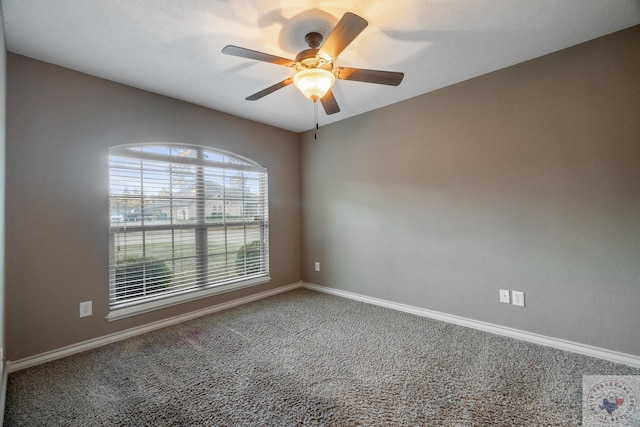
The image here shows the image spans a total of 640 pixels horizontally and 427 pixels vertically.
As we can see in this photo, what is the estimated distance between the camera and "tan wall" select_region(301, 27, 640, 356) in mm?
2029

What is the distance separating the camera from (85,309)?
2373mm

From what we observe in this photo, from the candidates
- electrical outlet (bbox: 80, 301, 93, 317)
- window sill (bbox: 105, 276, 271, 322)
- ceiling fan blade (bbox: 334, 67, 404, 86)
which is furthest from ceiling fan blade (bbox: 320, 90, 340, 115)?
electrical outlet (bbox: 80, 301, 93, 317)

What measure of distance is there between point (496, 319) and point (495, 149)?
1549 millimetres

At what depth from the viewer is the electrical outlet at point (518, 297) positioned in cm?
242

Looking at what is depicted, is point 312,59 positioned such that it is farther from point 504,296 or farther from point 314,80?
point 504,296

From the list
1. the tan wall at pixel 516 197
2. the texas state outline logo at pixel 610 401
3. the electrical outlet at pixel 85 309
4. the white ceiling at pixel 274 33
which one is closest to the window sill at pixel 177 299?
the electrical outlet at pixel 85 309

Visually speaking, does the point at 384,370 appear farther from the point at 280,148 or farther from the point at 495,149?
the point at 280,148

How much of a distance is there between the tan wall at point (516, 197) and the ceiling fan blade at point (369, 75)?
4.00ft

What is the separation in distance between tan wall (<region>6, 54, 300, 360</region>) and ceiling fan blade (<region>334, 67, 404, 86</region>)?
1.98m

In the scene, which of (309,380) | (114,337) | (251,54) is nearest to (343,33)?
(251,54)

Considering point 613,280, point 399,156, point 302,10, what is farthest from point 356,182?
point 613,280

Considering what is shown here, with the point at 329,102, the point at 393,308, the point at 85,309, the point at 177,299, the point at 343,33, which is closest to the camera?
the point at 343,33

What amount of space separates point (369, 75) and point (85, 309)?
2947 millimetres

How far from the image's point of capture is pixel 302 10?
1730 millimetres
